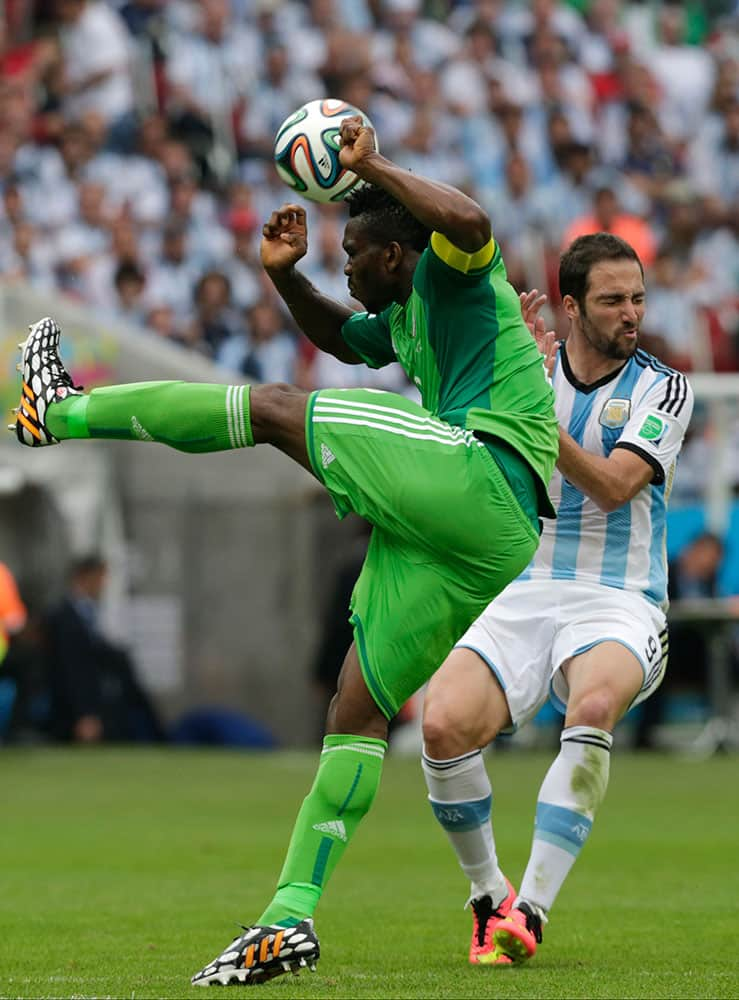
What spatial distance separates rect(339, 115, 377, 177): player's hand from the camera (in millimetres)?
5551

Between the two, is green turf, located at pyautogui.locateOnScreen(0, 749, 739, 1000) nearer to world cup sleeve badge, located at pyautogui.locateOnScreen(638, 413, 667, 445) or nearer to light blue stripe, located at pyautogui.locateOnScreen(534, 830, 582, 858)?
light blue stripe, located at pyautogui.locateOnScreen(534, 830, 582, 858)

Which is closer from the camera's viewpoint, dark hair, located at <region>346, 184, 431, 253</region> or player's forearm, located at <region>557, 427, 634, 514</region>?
dark hair, located at <region>346, 184, 431, 253</region>

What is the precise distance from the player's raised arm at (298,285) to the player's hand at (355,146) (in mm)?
402

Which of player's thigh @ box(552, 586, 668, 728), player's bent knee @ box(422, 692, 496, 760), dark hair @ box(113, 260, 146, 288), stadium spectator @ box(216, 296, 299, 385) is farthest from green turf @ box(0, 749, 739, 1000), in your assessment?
dark hair @ box(113, 260, 146, 288)

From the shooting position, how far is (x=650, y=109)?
73.9ft

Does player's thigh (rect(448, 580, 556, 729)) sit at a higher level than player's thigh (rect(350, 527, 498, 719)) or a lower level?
lower

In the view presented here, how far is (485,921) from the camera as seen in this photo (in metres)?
6.44

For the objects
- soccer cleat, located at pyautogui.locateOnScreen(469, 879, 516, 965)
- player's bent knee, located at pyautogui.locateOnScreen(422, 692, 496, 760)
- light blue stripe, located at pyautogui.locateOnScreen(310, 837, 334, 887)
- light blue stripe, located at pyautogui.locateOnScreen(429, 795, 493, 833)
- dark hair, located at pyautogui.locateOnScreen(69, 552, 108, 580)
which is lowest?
dark hair, located at pyautogui.locateOnScreen(69, 552, 108, 580)

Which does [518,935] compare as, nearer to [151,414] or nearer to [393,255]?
[151,414]

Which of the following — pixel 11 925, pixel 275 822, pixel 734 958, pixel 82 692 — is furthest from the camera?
pixel 82 692

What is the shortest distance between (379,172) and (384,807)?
7.73 meters

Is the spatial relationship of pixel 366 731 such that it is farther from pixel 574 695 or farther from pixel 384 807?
pixel 384 807

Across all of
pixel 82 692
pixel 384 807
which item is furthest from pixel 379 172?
pixel 82 692

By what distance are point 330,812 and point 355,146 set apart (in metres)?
1.95
